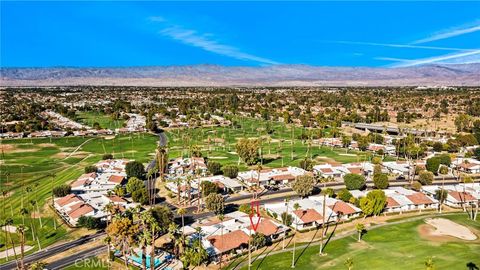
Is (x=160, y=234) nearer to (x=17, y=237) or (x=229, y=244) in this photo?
(x=229, y=244)

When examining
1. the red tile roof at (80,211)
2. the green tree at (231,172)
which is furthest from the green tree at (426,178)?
the red tile roof at (80,211)

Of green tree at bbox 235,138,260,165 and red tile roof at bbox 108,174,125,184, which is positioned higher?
green tree at bbox 235,138,260,165

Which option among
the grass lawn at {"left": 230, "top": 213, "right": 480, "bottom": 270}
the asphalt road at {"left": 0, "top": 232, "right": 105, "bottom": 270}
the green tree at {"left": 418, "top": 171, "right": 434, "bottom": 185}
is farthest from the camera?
the green tree at {"left": 418, "top": 171, "right": 434, "bottom": 185}

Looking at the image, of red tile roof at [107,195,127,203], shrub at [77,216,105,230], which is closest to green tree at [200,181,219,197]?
red tile roof at [107,195,127,203]

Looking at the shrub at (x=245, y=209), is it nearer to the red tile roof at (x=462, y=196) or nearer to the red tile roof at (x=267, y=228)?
the red tile roof at (x=267, y=228)

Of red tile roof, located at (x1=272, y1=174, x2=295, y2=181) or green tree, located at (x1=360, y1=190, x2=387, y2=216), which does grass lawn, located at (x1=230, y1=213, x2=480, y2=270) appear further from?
red tile roof, located at (x1=272, y1=174, x2=295, y2=181)

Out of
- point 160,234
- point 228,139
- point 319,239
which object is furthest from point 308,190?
point 228,139

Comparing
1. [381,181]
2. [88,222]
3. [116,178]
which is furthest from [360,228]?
[116,178]
